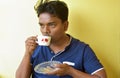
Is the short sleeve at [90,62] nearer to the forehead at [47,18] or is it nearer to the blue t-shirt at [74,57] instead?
the blue t-shirt at [74,57]

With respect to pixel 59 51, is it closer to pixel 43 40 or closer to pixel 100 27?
pixel 43 40

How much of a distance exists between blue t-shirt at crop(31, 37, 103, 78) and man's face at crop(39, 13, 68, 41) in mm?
115

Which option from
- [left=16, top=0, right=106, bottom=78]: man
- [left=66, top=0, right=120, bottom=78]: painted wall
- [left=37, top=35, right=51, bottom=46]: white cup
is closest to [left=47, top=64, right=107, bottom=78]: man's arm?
[left=16, top=0, right=106, bottom=78]: man

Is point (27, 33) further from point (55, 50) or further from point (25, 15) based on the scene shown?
point (55, 50)

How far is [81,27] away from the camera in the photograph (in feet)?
5.76

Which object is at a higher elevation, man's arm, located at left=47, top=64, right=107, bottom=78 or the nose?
the nose

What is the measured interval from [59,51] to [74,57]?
111 millimetres

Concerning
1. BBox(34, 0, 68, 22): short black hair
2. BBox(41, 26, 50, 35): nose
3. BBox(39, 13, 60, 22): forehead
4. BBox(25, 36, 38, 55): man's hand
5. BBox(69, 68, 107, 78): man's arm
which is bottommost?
BBox(69, 68, 107, 78): man's arm

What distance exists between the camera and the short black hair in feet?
5.04

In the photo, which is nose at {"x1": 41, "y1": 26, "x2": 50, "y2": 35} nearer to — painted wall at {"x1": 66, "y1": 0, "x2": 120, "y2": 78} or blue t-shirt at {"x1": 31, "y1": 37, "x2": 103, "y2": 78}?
blue t-shirt at {"x1": 31, "y1": 37, "x2": 103, "y2": 78}

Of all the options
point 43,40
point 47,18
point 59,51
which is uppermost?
point 47,18

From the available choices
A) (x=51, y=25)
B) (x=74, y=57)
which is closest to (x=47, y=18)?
(x=51, y=25)

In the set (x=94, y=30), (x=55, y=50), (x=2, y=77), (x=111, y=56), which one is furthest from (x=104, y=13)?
(x=2, y=77)

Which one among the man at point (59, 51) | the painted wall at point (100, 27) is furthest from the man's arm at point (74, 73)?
the painted wall at point (100, 27)
